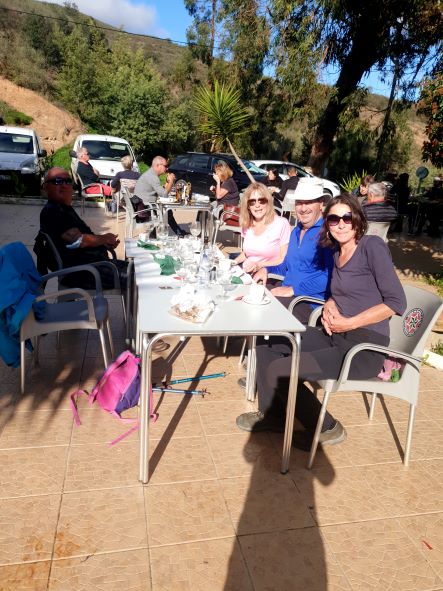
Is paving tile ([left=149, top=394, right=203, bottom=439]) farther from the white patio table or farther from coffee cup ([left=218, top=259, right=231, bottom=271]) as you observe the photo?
coffee cup ([left=218, top=259, right=231, bottom=271])

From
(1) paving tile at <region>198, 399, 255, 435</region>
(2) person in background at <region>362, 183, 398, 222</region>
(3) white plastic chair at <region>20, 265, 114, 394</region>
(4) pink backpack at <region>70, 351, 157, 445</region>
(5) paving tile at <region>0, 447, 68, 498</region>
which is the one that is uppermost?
(2) person in background at <region>362, 183, 398, 222</region>

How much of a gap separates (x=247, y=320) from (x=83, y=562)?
1.22 meters

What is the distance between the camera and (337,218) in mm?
2412

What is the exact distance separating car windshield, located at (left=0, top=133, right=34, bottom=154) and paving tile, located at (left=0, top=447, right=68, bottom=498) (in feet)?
35.0

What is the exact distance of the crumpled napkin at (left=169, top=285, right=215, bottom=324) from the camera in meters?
2.05

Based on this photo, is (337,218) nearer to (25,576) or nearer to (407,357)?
(407,357)

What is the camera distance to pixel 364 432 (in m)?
2.72

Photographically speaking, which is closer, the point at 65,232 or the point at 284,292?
the point at 284,292

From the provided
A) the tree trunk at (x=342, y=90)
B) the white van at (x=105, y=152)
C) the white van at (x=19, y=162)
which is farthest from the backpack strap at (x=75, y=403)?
the tree trunk at (x=342, y=90)

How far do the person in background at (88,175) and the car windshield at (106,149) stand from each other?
6.51ft

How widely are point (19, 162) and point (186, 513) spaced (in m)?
10.8

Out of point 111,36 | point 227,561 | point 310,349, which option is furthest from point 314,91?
point 111,36

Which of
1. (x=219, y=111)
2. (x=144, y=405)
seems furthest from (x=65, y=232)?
(x=219, y=111)

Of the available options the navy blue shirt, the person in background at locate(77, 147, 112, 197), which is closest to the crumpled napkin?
the navy blue shirt
